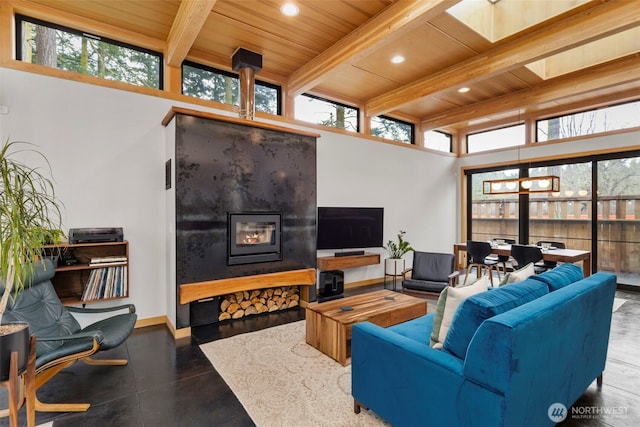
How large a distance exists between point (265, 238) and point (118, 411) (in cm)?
235

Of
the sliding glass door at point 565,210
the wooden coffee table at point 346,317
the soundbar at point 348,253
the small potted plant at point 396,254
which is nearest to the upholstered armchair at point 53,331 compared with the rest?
the wooden coffee table at point 346,317

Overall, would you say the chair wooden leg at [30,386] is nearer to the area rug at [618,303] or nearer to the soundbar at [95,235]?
the soundbar at [95,235]

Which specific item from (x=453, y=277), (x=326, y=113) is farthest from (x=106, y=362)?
(x=326, y=113)

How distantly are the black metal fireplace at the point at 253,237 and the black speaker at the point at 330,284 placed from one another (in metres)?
1.15

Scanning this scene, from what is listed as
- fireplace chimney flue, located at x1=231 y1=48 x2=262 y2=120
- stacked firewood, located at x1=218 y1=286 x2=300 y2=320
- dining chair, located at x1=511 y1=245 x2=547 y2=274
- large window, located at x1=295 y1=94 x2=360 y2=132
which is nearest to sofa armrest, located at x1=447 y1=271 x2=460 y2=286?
dining chair, located at x1=511 y1=245 x2=547 y2=274

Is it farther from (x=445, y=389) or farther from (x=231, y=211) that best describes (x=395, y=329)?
(x=231, y=211)

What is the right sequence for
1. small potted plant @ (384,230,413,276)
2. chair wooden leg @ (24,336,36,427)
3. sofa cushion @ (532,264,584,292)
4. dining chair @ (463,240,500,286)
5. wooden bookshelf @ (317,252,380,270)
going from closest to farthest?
1. chair wooden leg @ (24,336,36,427)
2. sofa cushion @ (532,264,584,292)
3. wooden bookshelf @ (317,252,380,270)
4. dining chair @ (463,240,500,286)
5. small potted plant @ (384,230,413,276)

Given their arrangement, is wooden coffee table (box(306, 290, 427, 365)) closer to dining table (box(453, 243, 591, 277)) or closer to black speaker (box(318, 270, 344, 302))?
black speaker (box(318, 270, 344, 302))

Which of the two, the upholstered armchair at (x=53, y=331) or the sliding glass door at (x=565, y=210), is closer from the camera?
the upholstered armchair at (x=53, y=331)

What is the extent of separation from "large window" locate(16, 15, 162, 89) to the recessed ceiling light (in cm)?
187

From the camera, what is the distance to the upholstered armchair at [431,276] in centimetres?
439

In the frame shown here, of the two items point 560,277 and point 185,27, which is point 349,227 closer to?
point 560,277

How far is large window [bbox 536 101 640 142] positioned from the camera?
533 centimetres

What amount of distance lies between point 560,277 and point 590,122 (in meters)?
5.32
